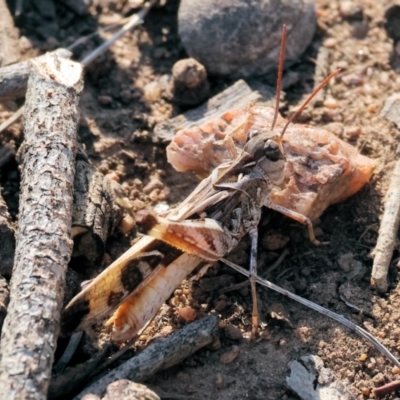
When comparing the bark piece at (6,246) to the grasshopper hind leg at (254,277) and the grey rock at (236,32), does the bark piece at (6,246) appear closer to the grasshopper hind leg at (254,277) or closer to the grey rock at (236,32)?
the grasshopper hind leg at (254,277)

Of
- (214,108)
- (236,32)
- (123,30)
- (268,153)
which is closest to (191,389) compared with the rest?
(268,153)

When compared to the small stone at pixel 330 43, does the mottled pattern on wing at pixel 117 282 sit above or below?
above

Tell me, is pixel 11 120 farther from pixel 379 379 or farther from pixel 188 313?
pixel 379 379

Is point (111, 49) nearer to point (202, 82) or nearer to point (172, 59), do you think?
point (172, 59)

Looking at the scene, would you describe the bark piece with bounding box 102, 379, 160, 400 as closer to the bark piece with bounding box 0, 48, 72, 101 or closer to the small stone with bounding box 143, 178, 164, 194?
the small stone with bounding box 143, 178, 164, 194

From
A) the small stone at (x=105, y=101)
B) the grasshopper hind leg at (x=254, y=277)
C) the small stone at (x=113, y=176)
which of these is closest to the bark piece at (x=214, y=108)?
the small stone at (x=113, y=176)

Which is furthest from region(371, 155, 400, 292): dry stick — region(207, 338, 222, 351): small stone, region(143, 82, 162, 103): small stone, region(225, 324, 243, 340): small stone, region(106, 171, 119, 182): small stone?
region(143, 82, 162, 103): small stone

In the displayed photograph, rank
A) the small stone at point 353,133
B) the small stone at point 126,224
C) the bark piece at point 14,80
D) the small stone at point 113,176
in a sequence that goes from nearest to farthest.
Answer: the small stone at point 126,224
the bark piece at point 14,80
the small stone at point 113,176
the small stone at point 353,133
